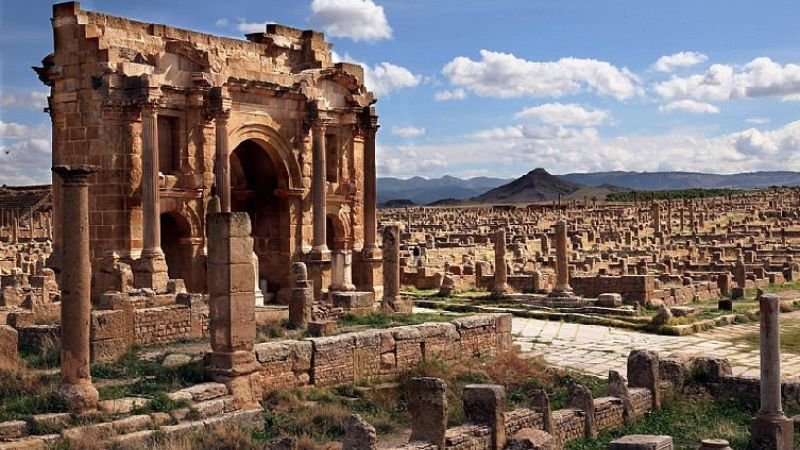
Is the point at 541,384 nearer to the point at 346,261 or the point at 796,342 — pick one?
the point at 796,342

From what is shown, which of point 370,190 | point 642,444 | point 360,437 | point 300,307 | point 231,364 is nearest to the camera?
point 360,437

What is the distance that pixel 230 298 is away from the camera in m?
12.6

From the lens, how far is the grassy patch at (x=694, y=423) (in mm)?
12719

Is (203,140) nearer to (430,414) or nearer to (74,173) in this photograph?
(74,173)

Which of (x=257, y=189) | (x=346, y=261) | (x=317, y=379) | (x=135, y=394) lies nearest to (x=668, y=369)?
(x=317, y=379)

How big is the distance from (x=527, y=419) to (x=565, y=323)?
41.2 feet

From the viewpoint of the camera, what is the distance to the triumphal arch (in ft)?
66.4

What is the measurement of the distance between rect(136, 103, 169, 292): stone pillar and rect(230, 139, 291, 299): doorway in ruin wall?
13.0ft

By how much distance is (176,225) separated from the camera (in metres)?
22.0

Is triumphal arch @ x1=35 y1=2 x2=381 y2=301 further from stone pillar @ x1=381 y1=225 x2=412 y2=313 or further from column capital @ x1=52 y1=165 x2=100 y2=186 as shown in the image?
column capital @ x1=52 y1=165 x2=100 y2=186

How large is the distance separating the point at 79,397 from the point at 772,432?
8404 millimetres

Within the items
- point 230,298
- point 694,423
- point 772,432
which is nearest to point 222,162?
point 230,298

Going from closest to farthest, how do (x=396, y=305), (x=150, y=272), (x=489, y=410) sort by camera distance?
(x=489, y=410), (x=150, y=272), (x=396, y=305)

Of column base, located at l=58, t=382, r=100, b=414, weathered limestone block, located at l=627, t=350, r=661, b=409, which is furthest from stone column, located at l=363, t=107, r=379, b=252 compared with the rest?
column base, located at l=58, t=382, r=100, b=414
